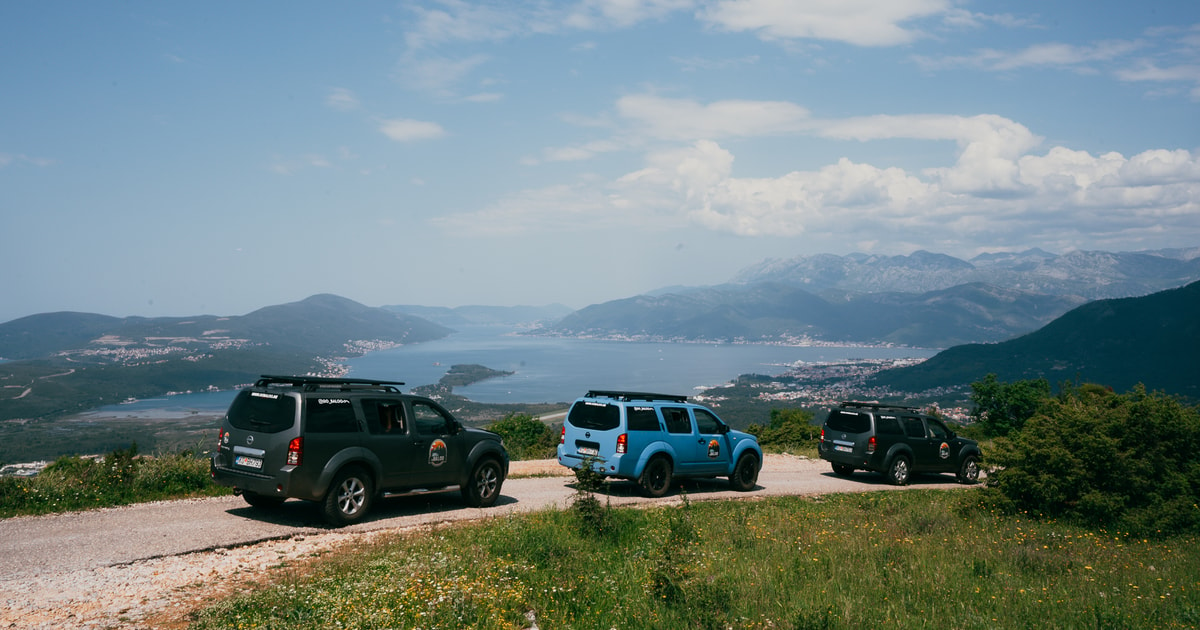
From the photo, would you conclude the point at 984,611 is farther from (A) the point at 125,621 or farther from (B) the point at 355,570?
(A) the point at 125,621

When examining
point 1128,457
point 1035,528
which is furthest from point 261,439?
point 1128,457

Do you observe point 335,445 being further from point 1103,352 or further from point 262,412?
point 1103,352

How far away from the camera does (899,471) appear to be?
762 inches

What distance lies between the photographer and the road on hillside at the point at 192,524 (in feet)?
28.3

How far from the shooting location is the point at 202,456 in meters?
15.0

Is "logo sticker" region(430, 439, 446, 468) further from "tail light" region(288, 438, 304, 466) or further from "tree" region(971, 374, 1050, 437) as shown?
"tree" region(971, 374, 1050, 437)

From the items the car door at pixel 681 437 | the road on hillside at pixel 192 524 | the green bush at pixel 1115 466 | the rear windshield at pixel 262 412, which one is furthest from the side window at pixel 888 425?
the rear windshield at pixel 262 412

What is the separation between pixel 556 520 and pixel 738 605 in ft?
14.6

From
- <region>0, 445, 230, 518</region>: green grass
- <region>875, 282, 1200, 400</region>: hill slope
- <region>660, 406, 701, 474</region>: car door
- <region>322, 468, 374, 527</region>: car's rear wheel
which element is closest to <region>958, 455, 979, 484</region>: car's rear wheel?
<region>660, 406, 701, 474</region>: car door

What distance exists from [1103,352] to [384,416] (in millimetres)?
198704

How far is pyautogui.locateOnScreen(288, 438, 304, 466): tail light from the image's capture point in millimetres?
10266

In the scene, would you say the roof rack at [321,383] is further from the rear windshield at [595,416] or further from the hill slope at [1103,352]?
the hill slope at [1103,352]

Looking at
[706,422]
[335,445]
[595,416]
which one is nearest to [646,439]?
[595,416]

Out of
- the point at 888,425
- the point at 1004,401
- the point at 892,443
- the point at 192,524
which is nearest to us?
the point at 192,524
